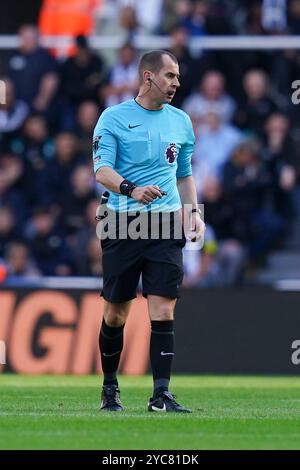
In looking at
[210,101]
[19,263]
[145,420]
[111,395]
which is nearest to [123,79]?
[210,101]

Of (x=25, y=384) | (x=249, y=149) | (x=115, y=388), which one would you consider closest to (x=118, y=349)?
(x=115, y=388)

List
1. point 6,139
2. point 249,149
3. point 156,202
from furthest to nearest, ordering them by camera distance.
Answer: point 6,139 → point 249,149 → point 156,202

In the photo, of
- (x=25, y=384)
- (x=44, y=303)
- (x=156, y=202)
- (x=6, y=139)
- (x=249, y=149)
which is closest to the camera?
(x=156, y=202)

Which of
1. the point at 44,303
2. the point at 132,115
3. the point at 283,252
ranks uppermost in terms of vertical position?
the point at 283,252

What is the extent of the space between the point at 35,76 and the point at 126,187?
10398 millimetres

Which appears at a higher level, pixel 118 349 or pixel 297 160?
pixel 297 160

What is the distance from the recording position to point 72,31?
20.0 metres

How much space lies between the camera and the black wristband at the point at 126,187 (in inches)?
356

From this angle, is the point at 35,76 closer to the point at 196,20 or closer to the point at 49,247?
the point at 196,20

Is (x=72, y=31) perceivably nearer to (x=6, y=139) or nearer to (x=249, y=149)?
(x=6, y=139)

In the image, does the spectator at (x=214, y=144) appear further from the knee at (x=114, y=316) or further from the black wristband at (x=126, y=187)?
the black wristband at (x=126, y=187)

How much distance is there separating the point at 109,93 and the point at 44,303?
3713 mm

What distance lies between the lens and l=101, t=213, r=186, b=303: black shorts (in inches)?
364

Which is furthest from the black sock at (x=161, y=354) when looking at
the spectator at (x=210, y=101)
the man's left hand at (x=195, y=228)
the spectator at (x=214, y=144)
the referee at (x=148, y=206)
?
the spectator at (x=210, y=101)
